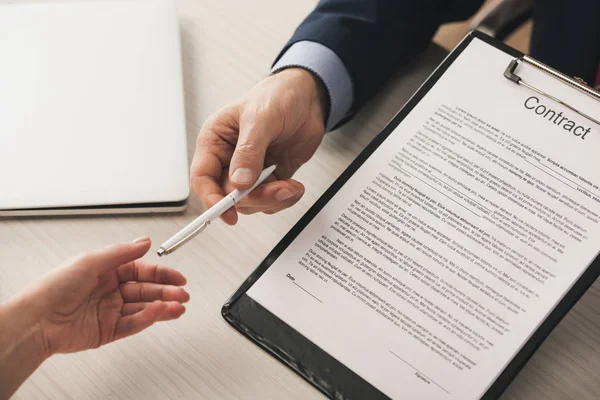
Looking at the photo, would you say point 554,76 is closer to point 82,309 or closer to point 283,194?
point 283,194

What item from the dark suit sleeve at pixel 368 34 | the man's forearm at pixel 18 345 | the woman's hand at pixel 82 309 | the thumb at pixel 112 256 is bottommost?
the man's forearm at pixel 18 345

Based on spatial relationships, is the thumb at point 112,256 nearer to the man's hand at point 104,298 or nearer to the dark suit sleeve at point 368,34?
the man's hand at point 104,298

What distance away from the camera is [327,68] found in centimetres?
72

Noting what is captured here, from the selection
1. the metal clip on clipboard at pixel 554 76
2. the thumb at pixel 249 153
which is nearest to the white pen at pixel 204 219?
the thumb at pixel 249 153

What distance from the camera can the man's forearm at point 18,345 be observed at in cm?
52

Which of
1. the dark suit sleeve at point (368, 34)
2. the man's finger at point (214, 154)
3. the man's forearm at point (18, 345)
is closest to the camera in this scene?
the man's forearm at point (18, 345)

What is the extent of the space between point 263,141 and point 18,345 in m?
0.30

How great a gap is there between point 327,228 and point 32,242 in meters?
0.33

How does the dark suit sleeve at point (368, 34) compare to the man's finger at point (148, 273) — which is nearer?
the man's finger at point (148, 273)

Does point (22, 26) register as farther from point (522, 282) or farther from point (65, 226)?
point (522, 282)

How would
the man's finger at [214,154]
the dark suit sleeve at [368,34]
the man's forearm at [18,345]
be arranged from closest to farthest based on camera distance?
1. the man's forearm at [18,345]
2. the man's finger at [214,154]
3. the dark suit sleeve at [368,34]

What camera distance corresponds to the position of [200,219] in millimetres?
568

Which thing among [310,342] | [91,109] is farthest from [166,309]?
[91,109]

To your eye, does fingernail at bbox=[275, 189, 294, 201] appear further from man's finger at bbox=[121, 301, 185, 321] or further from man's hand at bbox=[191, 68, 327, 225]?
man's finger at bbox=[121, 301, 185, 321]
